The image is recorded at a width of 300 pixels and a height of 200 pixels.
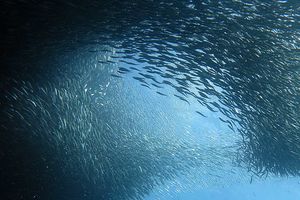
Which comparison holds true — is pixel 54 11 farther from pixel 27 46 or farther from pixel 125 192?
pixel 125 192

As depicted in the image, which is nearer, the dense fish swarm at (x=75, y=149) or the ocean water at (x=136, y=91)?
the ocean water at (x=136, y=91)

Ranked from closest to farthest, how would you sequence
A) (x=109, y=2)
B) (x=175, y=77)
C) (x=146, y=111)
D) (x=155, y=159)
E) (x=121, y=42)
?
(x=109, y=2)
(x=121, y=42)
(x=175, y=77)
(x=146, y=111)
(x=155, y=159)

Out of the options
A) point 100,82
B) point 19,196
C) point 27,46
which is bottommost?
point 19,196

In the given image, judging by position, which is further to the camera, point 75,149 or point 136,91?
point 136,91

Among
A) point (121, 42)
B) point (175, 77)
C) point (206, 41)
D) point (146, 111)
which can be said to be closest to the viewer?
point (206, 41)

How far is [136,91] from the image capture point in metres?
14.8

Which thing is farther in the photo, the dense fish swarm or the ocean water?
the dense fish swarm

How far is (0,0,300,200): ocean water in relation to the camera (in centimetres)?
800

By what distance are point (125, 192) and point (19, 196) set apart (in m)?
6.53

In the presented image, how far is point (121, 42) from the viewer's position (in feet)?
30.8

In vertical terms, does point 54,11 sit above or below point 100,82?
above

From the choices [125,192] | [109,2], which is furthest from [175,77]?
[125,192]

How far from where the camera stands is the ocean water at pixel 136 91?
8000 millimetres

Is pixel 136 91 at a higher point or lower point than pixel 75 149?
higher
